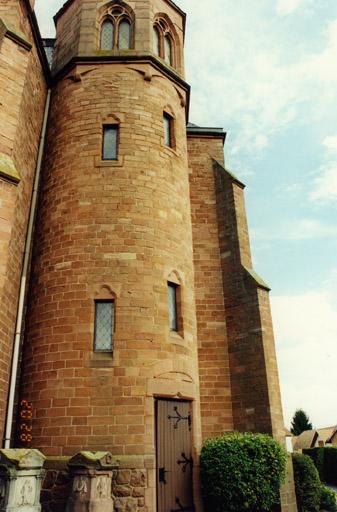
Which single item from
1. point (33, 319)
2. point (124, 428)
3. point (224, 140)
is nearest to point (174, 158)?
point (224, 140)

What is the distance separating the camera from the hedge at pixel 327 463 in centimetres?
2831

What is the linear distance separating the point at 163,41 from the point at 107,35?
5.82ft

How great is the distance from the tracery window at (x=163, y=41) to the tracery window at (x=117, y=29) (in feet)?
2.75

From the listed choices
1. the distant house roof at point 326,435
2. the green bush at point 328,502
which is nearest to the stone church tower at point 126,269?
the green bush at point 328,502

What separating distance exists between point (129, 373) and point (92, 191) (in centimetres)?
436

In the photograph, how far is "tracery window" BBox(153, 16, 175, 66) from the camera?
1288cm

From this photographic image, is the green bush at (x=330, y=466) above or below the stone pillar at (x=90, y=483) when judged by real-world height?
below

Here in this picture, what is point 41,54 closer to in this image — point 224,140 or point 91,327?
point 224,140

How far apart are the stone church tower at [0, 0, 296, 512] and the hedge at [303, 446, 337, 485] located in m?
22.2

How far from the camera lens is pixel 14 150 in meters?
9.26

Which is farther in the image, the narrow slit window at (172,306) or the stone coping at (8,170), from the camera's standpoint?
the narrow slit window at (172,306)

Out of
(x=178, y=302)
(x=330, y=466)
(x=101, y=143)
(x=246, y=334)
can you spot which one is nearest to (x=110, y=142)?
(x=101, y=143)

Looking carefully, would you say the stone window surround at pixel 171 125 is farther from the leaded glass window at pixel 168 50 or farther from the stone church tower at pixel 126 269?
the leaded glass window at pixel 168 50

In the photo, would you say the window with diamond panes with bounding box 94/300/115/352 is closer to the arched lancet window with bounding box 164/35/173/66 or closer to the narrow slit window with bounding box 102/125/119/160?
the narrow slit window with bounding box 102/125/119/160
